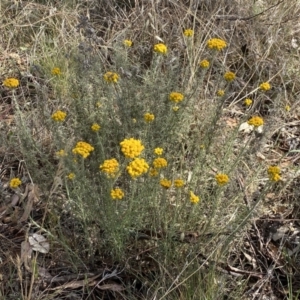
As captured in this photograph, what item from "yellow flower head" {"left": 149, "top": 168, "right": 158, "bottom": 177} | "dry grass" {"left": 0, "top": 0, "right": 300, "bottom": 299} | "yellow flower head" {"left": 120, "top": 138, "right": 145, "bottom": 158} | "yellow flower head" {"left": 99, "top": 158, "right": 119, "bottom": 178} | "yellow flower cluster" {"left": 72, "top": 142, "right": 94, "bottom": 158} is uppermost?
"yellow flower head" {"left": 120, "top": 138, "right": 145, "bottom": 158}

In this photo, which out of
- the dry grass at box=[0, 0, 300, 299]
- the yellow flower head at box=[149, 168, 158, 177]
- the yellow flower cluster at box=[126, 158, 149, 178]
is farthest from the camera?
the dry grass at box=[0, 0, 300, 299]

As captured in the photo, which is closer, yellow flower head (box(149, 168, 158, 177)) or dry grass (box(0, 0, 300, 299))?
yellow flower head (box(149, 168, 158, 177))

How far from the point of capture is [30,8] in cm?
349

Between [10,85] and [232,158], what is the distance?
1196mm

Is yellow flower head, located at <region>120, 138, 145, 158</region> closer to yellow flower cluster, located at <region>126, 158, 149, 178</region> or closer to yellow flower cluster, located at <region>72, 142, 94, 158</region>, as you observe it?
yellow flower cluster, located at <region>126, 158, 149, 178</region>

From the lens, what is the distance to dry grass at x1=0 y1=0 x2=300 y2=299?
1.84 metres

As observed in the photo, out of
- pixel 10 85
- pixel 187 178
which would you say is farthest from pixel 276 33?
pixel 10 85

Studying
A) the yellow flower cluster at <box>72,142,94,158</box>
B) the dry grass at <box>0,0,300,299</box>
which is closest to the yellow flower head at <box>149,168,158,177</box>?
the dry grass at <box>0,0,300,299</box>

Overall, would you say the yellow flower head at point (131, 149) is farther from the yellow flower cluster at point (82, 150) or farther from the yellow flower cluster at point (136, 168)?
the yellow flower cluster at point (82, 150)

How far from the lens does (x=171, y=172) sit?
221 cm

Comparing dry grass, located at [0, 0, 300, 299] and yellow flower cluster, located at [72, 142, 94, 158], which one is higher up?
yellow flower cluster, located at [72, 142, 94, 158]

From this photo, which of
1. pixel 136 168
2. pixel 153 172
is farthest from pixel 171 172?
pixel 136 168

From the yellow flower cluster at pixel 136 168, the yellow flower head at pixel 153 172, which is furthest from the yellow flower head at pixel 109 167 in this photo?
the yellow flower head at pixel 153 172

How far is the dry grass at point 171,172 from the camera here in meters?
1.84
